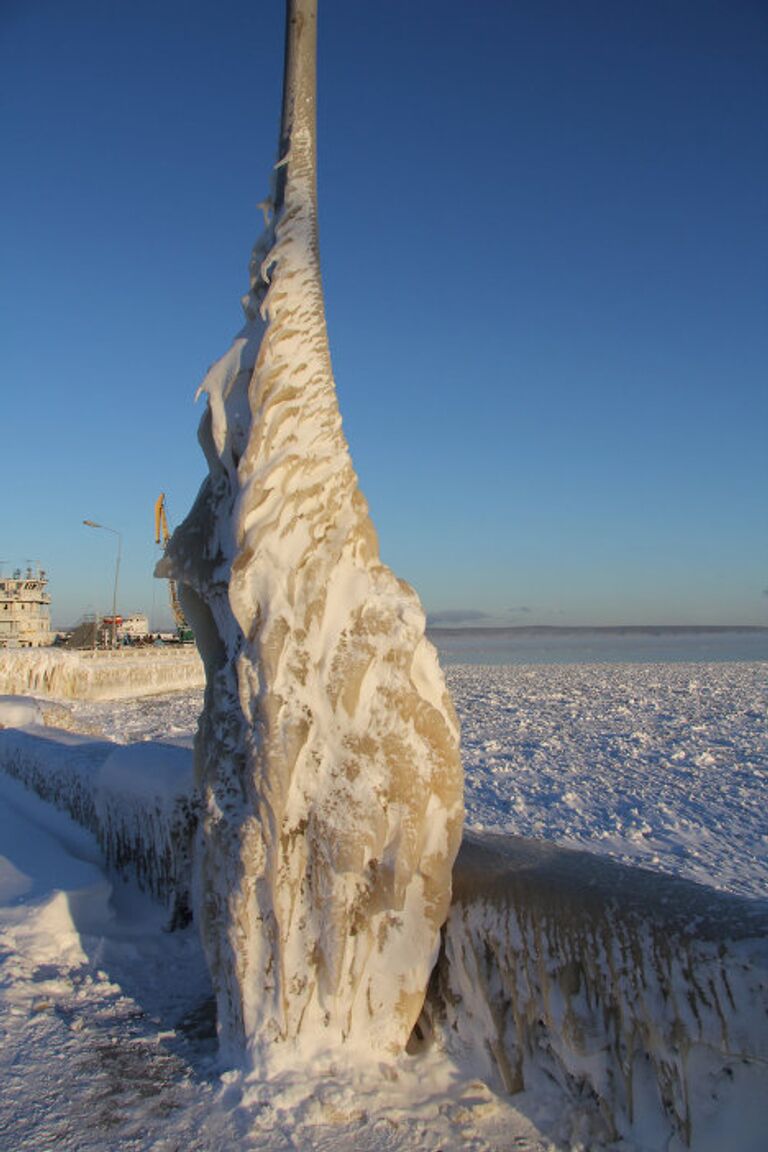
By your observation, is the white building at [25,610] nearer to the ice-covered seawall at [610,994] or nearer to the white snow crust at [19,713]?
the white snow crust at [19,713]

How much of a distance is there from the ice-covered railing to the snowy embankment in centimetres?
1383

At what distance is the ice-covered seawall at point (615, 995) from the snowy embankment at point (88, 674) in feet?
60.0

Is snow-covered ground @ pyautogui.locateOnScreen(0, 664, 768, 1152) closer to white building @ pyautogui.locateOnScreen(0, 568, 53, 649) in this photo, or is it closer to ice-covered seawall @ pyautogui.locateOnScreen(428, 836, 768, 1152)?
ice-covered seawall @ pyautogui.locateOnScreen(428, 836, 768, 1152)

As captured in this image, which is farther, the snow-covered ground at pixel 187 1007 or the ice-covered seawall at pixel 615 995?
the snow-covered ground at pixel 187 1007

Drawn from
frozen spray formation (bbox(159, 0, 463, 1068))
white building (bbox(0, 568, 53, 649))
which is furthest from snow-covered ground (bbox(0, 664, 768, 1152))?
white building (bbox(0, 568, 53, 649))

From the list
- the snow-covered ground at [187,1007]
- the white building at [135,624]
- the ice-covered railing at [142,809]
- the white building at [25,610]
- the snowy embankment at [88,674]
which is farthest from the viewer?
the white building at [135,624]

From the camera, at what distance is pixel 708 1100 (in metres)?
2.44

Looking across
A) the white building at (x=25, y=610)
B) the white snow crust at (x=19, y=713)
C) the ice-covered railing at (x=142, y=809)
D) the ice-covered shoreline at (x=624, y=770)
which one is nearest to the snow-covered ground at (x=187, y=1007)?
the ice-covered shoreline at (x=624, y=770)

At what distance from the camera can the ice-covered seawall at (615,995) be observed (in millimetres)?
2412

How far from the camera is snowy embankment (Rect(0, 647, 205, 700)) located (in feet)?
69.4

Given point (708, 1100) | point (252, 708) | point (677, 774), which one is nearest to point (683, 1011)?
point (708, 1100)

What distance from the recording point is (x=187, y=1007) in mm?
3650

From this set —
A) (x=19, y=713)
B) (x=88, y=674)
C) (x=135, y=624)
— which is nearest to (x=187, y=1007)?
(x=19, y=713)

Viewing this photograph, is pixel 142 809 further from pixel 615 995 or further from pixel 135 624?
pixel 135 624
